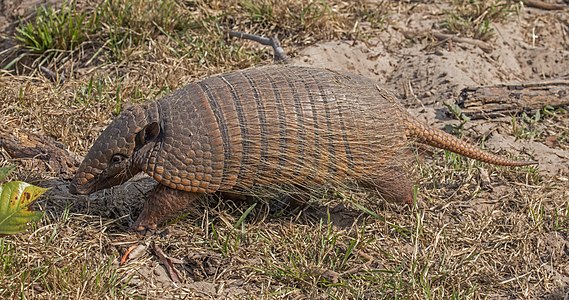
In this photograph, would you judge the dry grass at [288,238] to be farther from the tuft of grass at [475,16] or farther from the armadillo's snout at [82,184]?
the tuft of grass at [475,16]

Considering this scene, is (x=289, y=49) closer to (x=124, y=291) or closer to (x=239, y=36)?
(x=239, y=36)

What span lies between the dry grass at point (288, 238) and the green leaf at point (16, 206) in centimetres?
67

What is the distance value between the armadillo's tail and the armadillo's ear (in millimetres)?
1506

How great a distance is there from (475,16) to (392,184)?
286cm

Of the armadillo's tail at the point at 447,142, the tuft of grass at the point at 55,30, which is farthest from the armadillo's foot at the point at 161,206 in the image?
the tuft of grass at the point at 55,30

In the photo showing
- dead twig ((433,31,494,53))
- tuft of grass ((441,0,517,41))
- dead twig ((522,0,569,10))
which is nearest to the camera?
dead twig ((433,31,494,53))

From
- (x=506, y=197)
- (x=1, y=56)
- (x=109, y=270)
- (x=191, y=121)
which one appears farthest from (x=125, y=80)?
(x=506, y=197)

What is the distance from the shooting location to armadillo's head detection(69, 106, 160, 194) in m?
4.61

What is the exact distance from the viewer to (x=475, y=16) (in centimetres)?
725

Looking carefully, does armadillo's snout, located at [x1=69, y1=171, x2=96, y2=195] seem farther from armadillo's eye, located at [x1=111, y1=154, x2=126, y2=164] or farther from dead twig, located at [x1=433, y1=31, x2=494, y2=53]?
dead twig, located at [x1=433, y1=31, x2=494, y2=53]

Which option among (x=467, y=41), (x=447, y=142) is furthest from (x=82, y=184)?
(x=467, y=41)

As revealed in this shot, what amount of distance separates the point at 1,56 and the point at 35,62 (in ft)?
1.39

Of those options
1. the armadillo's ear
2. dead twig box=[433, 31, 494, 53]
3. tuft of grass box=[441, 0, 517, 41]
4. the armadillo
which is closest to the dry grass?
the armadillo

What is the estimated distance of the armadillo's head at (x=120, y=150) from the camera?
15.1 feet
